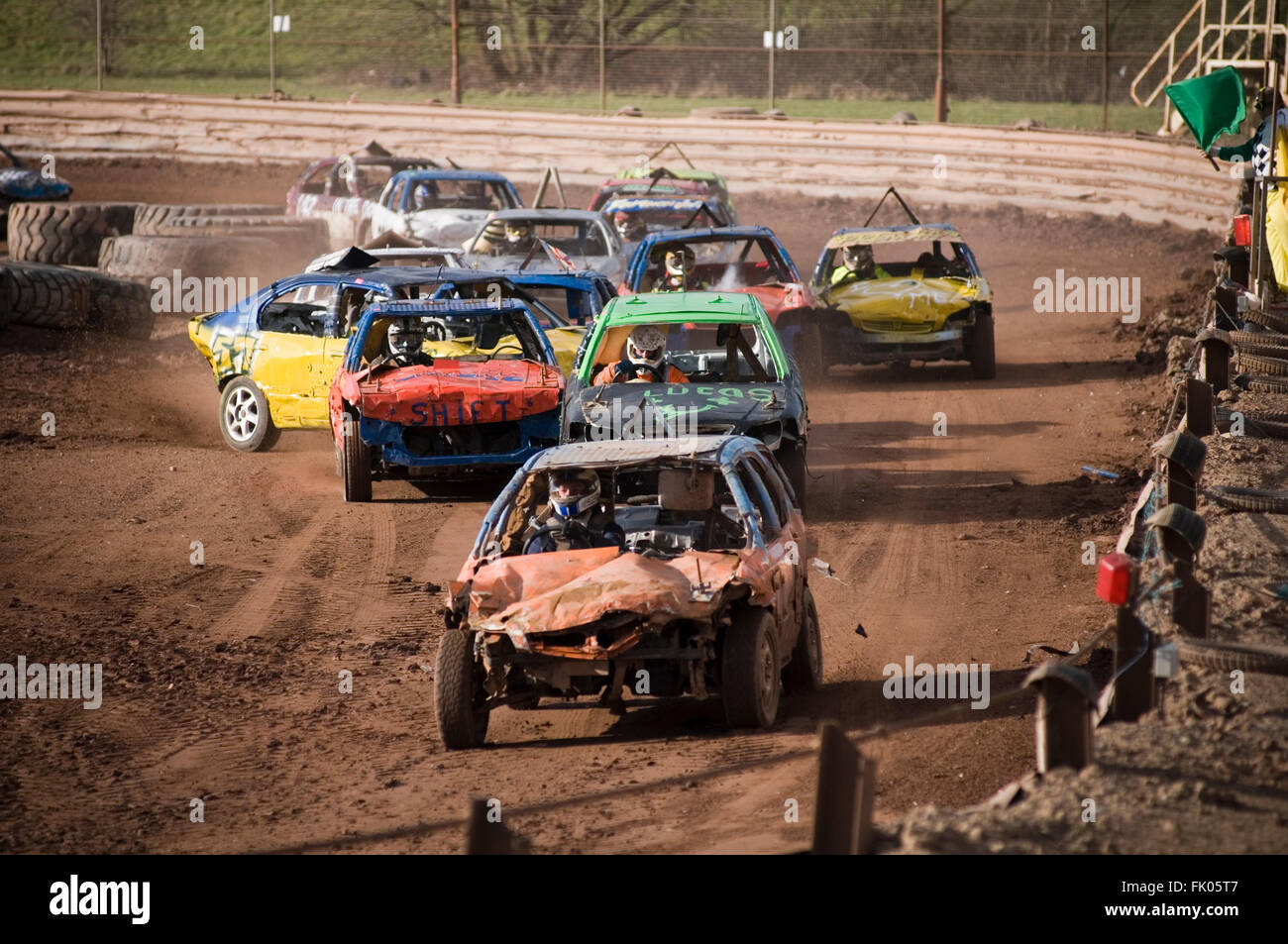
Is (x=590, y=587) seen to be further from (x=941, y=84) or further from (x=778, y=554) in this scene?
(x=941, y=84)

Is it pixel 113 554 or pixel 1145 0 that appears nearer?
pixel 113 554

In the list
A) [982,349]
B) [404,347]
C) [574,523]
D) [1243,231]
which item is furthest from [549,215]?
[574,523]

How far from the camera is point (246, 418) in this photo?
13648 mm

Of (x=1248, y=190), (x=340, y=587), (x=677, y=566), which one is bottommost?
(x=340, y=587)

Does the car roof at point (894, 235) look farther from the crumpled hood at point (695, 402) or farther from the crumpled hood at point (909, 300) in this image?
the crumpled hood at point (695, 402)

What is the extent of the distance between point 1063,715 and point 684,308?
6382 millimetres

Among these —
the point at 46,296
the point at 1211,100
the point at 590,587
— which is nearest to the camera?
the point at 590,587

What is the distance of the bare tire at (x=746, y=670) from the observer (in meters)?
6.96

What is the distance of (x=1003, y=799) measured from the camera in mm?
5344

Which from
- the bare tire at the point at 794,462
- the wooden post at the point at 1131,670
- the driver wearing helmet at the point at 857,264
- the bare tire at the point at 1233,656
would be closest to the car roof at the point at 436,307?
the bare tire at the point at 794,462

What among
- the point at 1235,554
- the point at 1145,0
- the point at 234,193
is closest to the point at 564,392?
the point at 1235,554

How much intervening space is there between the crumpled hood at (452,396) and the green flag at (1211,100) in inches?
220

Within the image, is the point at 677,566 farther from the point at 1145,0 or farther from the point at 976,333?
the point at 1145,0
